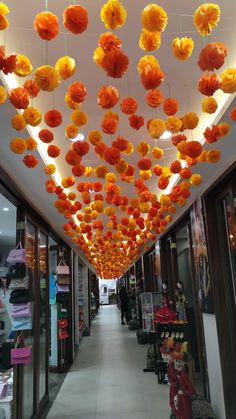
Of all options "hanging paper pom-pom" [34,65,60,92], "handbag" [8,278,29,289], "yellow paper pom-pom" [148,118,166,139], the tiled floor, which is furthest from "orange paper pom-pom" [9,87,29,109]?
the tiled floor

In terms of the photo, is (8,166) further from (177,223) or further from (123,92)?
(177,223)

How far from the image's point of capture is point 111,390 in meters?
6.09

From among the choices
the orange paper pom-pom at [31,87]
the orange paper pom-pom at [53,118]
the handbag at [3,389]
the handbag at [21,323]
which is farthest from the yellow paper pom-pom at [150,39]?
the handbag at [3,389]

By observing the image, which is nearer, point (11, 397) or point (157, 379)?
point (11, 397)

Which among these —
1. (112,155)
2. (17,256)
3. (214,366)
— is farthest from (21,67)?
(214,366)

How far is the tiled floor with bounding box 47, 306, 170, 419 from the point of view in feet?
16.4

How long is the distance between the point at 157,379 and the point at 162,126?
227 inches

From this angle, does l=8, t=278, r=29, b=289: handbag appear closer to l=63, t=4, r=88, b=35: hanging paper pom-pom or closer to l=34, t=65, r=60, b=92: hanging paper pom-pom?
l=34, t=65, r=60, b=92: hanging paper pom-pom

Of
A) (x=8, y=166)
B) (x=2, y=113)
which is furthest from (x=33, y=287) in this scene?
(x=2, y=113)

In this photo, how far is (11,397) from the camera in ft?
13.9

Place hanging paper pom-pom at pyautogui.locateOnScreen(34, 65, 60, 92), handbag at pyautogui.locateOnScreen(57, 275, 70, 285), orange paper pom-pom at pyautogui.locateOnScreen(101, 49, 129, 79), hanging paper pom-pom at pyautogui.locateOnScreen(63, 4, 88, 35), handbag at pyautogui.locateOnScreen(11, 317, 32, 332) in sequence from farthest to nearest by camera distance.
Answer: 1. handbag at pyautogui.locateOnScreen(57, 275, 70, 285)
2. handbag at pyautogui.locateOnScreen(11, 317, 32, 332)
3. hanging paper pom-pom at pyautogui.locateOnScreen(34, 65, 60, 92)
4. orange paper pom-pom at pyautogui.locateOnScreen(101, 49, 129, 79)
5. hanging paper pom-pom at pyautogui.locateOnScreen(63, 4, 88, 35)

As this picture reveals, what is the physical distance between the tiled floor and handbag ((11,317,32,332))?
5.49 feet

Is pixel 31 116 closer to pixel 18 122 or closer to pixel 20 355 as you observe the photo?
pixel 18 122

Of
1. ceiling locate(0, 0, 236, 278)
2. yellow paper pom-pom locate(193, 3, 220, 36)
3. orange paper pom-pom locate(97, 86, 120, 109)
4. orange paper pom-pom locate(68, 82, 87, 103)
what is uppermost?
ceiling locate(0, 0, 236, 278)
